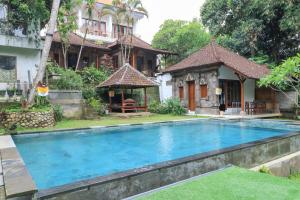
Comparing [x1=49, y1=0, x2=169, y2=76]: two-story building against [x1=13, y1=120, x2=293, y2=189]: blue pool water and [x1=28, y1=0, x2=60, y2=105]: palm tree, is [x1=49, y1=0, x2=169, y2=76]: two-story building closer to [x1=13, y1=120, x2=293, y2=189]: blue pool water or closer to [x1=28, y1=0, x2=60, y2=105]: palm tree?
[x1=28, y1=0, x2=60, y2=105]: palm tree

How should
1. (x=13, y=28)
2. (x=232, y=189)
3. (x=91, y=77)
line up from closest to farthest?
(x=232, y=189) < (x=13, y=28) < (x=91, y=77)

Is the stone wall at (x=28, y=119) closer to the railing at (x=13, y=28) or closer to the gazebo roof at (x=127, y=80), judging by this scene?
the gazebo roof at (x=127, y=80)

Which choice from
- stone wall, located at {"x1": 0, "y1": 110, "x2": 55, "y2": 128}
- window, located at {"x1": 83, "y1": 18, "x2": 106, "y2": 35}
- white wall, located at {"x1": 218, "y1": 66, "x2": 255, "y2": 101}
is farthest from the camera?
window, located at {"x1": 83, "y1": 18, "x2": 106, "y2": 35}

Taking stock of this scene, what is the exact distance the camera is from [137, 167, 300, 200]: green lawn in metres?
3.11

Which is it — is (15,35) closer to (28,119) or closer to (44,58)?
(44,58)

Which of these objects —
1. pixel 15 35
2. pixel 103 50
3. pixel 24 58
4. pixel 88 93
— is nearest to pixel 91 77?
pixel 88 93

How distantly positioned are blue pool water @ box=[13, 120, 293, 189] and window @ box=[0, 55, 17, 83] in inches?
289

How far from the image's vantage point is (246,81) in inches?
669

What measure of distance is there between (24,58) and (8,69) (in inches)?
45.5

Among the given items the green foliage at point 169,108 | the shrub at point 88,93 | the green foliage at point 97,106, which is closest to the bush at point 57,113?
the green foliage at point 97,106

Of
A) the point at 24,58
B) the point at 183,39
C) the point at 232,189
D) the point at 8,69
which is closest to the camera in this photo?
the point at 232,189

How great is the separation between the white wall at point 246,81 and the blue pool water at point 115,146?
4929 mm

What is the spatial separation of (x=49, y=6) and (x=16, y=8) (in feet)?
5.89

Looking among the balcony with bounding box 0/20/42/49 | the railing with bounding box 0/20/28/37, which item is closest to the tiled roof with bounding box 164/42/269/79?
the balcony with bounding box 0/20/42/49
